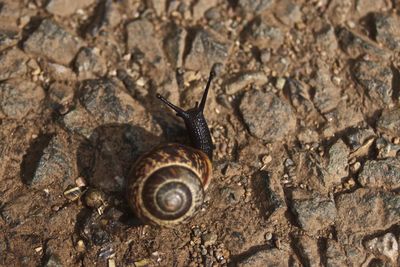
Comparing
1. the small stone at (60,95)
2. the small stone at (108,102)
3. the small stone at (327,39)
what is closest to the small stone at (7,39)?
the small stone at (60,95)

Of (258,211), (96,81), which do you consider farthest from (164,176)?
(96,81)

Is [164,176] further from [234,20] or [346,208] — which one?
[234,20]

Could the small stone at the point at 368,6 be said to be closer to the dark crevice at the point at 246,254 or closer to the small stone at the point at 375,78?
the small stone at the point at 375,78

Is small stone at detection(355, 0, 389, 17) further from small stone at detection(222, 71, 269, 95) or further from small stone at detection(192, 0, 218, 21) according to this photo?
small stone at detection(192, 0, 218, 21)

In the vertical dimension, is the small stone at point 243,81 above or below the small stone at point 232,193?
above

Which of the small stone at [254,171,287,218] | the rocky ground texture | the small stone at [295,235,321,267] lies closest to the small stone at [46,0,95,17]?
the rocky ground texture

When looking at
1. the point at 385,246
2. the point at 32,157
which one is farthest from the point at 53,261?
the point at 385,246
